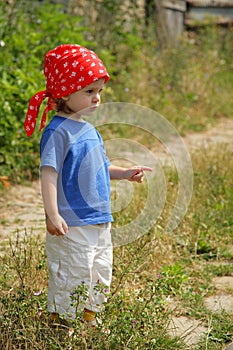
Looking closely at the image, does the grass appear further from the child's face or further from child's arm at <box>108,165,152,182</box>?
the child's face

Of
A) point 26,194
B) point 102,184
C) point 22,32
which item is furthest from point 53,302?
point 22,32

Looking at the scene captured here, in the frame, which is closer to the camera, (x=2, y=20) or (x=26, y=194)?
(x=26, y=194)

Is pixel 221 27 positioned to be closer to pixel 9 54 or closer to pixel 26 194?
pixel 9 54

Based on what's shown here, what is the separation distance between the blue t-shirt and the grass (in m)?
0.35

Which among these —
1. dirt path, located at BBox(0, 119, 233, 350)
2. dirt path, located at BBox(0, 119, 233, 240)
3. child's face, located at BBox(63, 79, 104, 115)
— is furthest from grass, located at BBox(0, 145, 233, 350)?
child's face, located at BBox(63, 79, 104, 115)

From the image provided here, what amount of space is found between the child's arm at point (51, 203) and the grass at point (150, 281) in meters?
0.35

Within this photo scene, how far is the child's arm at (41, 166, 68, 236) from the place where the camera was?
2545mm

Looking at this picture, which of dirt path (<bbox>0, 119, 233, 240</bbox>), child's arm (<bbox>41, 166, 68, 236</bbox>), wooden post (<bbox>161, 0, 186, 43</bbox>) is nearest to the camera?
child's arm (<bbox>41, 166, 68, 236</bbox>)

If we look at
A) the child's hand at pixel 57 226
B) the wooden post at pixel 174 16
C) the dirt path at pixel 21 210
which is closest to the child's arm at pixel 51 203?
the child's hand at pixel 57 226

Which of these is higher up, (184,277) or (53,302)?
(53,302)

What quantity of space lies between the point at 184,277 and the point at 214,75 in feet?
21.4

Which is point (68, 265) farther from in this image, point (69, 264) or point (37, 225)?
point (37, 225)

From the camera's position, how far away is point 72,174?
2.66 m

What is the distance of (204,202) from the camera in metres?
4.50
